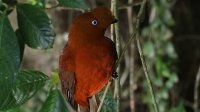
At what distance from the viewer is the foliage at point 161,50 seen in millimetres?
2861

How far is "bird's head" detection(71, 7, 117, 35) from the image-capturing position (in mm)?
1328

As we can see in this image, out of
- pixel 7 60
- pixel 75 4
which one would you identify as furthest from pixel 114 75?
pixel 7 60

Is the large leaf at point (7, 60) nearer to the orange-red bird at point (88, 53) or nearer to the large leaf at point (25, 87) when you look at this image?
the large leaf at point (25, 87)

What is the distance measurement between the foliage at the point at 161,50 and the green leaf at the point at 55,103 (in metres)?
1.57

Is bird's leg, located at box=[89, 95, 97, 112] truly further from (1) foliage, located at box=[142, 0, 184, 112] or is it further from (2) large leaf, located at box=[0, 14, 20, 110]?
(1) foliage, located at box=[142, 0, 184, 112]

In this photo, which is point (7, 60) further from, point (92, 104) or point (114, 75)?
point (92, 104)

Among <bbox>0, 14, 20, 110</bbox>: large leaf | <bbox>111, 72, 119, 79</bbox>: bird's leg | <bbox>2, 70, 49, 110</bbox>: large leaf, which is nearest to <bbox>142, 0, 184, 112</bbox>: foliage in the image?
<bbox>111, 72, 119, 79</bbox>: bird's leg

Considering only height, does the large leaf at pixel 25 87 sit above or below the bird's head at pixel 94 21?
below

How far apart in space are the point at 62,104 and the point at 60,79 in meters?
0.08

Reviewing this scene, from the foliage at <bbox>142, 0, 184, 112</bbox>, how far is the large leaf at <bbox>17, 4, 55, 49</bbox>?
1.55 metres

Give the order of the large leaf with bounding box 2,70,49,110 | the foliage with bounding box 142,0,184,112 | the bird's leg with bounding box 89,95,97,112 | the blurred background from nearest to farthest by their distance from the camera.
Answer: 1. the large leaf with bounding box 2,70,49,110
2. the bird's leg with bounding box 89,95,97,112
3. the foliage with bounding box 142,0,184,112
4. the blurred background

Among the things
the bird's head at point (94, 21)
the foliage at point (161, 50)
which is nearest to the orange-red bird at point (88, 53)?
the bird's head at point (94, 21)

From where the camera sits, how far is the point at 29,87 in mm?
1323

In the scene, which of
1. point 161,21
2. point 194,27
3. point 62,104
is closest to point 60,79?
point 62,104
